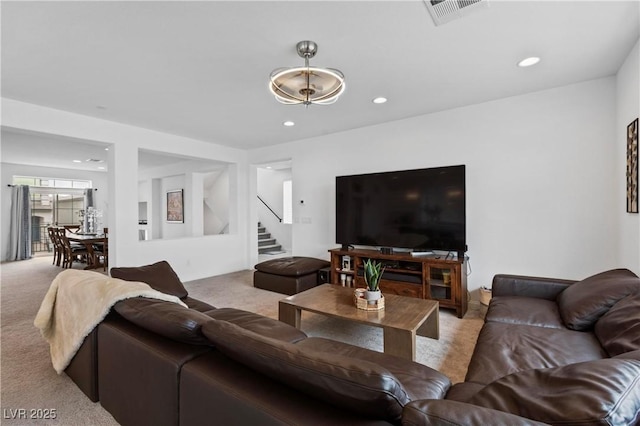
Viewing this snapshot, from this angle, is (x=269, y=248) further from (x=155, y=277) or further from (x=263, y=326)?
(x=263, y=326)

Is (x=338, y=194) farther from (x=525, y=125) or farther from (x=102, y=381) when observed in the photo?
(x=102, y=381)

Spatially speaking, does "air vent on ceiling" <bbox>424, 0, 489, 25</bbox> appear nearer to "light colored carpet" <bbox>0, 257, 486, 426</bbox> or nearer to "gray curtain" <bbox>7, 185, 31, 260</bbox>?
"light colored carpet" <bbox>0, 257, 486, 426</bbox>

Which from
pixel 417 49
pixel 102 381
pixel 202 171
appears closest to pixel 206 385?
pixel 102 381

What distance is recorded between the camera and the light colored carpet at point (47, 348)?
1.89 meters

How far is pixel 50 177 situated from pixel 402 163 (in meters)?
9.73

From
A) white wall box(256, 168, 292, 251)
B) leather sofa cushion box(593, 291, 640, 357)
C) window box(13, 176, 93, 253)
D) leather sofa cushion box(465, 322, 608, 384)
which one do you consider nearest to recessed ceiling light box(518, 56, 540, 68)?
leather sofa cushion box(593, 291, 640, 357)

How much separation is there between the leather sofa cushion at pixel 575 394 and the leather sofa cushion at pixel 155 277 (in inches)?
104

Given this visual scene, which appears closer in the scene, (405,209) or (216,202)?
(405,209)

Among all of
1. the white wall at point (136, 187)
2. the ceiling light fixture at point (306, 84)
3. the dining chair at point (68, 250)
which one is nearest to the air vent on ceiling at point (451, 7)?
the ceiling light fixture at point (306, 84)

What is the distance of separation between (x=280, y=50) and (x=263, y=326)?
2.14 meters

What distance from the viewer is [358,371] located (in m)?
0.87

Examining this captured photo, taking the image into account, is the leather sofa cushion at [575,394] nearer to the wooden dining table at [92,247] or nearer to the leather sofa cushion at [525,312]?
the leather sofa cushion at [525,312]

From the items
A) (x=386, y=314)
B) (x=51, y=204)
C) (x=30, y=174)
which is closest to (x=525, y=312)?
(x=386, y=314)

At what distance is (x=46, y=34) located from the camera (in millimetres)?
2143
